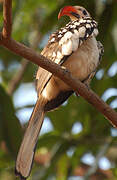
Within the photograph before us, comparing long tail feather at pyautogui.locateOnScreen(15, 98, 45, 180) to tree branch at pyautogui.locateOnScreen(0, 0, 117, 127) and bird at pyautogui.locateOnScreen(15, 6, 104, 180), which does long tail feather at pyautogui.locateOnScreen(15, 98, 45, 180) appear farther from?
tree branch at pyautogui.locateOnScreen(0, 0, 117, 127)

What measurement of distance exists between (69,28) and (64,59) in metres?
0.26

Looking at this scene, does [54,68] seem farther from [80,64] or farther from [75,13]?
[75,13]

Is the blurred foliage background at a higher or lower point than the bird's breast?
lower

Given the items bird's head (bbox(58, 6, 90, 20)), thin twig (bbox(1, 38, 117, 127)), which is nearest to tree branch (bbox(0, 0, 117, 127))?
thin twig (bbox(1, 38, 117, 127))

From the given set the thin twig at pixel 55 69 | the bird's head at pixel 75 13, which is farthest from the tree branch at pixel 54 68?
the bird's head at pixel 75 13

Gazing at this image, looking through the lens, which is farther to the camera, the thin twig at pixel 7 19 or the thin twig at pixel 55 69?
the thin twig at pixel 55 69

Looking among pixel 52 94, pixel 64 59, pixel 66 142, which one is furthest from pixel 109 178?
pixel 64 59

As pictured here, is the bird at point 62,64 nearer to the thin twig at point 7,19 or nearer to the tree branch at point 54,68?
the tree branch at point 54,68

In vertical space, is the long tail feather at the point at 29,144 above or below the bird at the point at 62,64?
below

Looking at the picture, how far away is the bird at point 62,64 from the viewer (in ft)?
8.62

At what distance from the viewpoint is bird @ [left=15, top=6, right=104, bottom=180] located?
8.62 ft

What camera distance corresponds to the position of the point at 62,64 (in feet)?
9.02

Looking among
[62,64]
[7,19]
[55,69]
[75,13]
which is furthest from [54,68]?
[75,13]

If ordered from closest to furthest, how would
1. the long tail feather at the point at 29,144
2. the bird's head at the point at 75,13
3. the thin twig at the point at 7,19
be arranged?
the thin twig at the point at 7,19 < the long tail feather at the point at 29,144 < the bird's head at the point at 75,13
